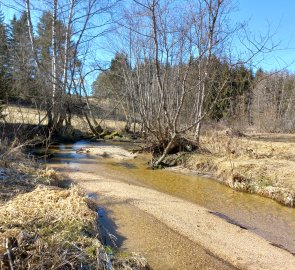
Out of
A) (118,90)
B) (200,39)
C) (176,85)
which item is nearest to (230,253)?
(200,39)

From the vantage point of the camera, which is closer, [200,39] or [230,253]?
[230,253]

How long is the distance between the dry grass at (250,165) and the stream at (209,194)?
34 centimetres

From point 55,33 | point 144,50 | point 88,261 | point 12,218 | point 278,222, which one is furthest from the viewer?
point 144,50

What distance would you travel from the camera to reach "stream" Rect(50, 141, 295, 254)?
24.5 feet

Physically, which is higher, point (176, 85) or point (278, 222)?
point (176, 85)

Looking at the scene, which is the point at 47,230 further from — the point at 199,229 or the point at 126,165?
the point at 126,165

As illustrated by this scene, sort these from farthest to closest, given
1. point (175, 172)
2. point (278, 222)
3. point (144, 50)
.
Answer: point (144, 50) < point (175, 172) < point (278, 222)

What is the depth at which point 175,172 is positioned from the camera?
13.1 metres

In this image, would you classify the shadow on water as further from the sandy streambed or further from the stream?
the sandy streambed

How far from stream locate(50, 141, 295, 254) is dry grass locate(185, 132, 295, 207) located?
1.10 feet

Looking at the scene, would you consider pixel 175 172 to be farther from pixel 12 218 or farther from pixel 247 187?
pixel 12 218

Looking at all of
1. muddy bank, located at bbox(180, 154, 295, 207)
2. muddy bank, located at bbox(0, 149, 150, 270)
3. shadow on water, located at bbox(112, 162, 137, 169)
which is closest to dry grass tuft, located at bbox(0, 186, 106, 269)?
muddy bank, located at bbox(0, 149, 150, 270)

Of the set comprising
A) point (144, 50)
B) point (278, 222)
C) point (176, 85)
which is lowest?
point (278, 222)

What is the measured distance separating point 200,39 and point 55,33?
1017 centimetres
